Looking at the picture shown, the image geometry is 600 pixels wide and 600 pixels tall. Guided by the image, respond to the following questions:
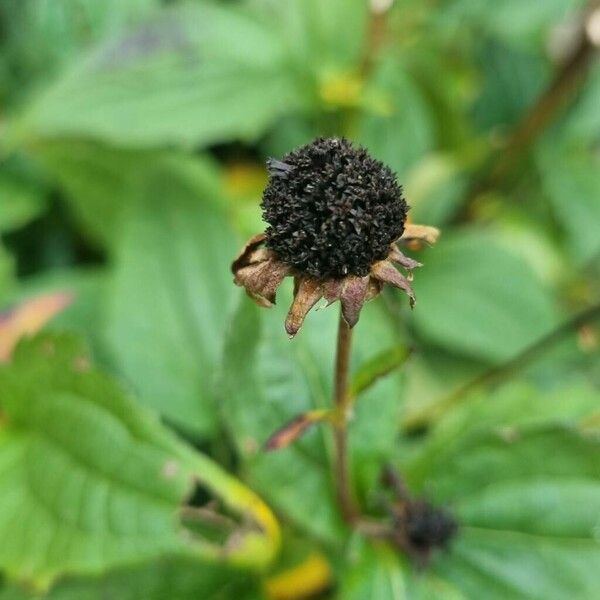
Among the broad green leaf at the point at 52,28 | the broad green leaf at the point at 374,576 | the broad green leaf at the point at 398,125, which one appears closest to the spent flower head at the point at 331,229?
the broad green leaf at the point at 374,576

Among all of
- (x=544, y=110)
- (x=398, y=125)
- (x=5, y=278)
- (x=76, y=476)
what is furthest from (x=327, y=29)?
(x=76, y=476)

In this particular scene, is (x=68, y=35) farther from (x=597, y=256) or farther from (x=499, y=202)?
(x=597, y=256)

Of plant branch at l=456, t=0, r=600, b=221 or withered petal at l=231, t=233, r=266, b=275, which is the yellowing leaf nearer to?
withered petal at l=231, t=233, r=266, b=275

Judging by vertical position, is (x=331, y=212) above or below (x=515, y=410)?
below

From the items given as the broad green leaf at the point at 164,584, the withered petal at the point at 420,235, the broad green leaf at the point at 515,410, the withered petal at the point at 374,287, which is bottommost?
the broad green leaf at the point at 164,584

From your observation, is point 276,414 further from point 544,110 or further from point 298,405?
point 544,110

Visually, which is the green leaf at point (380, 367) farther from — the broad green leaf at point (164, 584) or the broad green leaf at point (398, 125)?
the broad green leaf at point (398, 125)

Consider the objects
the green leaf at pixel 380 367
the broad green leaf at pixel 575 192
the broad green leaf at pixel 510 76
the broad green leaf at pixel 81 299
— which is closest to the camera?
the green leaf at pixel 380 367
